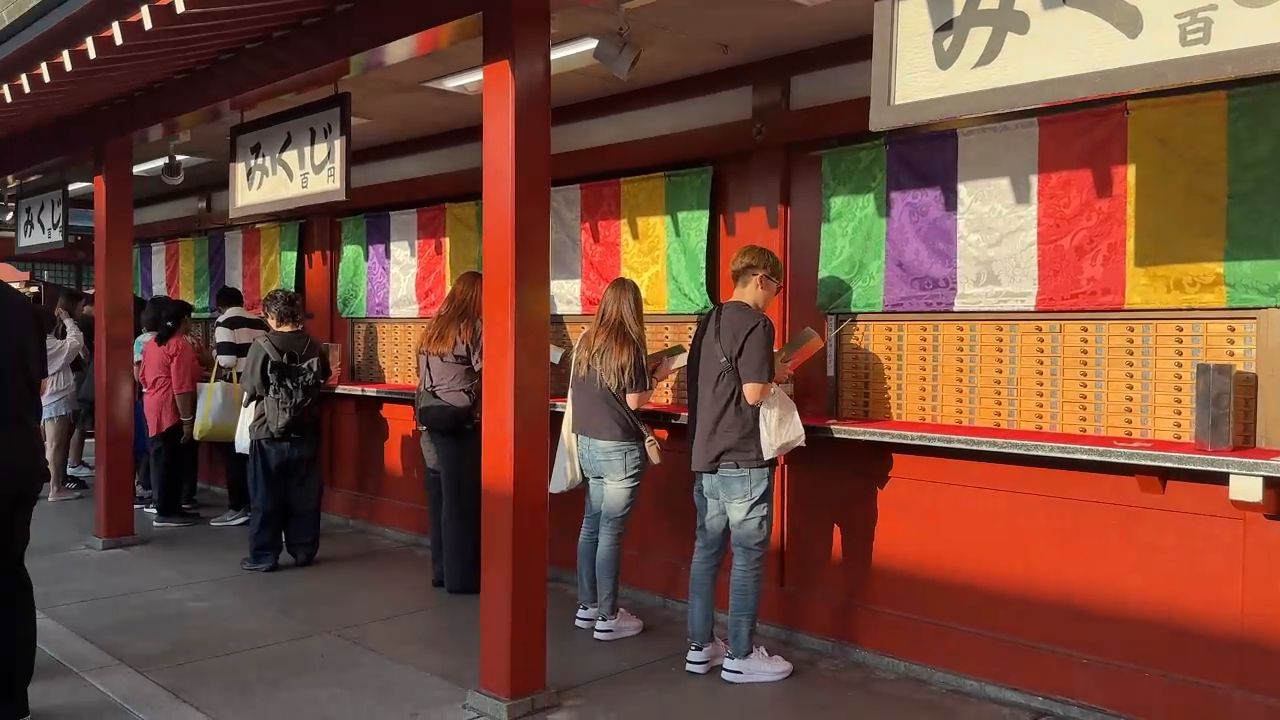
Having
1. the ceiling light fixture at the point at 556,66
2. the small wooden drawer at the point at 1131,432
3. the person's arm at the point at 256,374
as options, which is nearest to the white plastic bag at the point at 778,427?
the small wooden drawer at the point at 1131,432

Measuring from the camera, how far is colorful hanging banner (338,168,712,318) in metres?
5.54

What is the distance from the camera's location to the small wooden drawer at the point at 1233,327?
3.68 meters

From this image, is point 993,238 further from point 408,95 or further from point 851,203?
point 408,95

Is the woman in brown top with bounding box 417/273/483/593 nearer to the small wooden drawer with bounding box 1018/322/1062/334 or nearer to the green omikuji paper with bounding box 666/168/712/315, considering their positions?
the green omikuji paper with bounding box 666/168/712/315

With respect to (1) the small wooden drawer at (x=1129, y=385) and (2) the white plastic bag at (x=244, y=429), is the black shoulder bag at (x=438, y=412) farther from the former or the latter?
(1) the small wooden drawer at (x=1129, y=385)

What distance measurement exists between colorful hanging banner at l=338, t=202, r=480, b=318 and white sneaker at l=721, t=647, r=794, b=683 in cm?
368

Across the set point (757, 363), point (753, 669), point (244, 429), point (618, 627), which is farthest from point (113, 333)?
point (753, 669)

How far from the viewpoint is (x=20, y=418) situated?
3729mm

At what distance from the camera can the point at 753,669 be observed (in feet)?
14.4

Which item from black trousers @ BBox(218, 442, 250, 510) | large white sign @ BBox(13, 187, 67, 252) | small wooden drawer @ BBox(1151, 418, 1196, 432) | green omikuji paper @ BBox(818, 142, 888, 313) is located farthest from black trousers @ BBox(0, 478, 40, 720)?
large white sign @ BBox(13, 187, 67, 252)

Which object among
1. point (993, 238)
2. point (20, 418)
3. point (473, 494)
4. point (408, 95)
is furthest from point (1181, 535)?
point (408, 95)

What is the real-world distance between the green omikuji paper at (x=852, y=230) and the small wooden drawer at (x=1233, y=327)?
4.59 ft

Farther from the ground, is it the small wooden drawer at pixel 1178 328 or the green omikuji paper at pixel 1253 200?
the green omikuji paper at pixel 1253 200

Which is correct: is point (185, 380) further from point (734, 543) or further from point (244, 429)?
point (734, 543)
